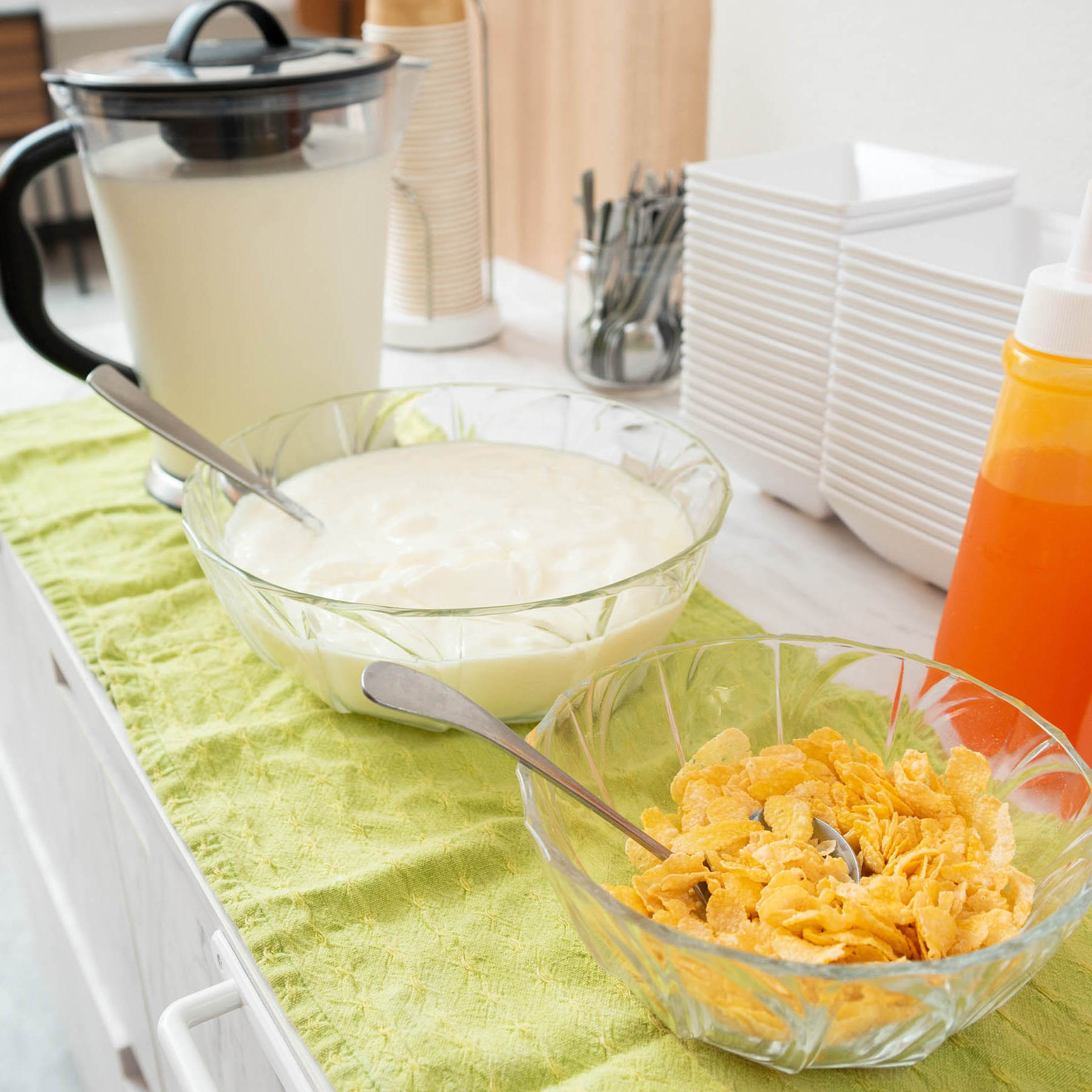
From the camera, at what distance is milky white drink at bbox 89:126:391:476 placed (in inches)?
27.6

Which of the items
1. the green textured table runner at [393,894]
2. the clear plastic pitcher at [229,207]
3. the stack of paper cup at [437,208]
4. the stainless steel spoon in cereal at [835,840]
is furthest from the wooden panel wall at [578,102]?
the stainless steel spoon in cereal at [835,840]

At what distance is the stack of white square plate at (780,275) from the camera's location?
69 cm

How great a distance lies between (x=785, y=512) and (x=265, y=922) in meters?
0.48

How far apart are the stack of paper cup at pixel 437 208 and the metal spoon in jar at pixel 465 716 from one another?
706 millimetres

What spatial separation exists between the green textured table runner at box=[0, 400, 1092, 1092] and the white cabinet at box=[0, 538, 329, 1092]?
14mm

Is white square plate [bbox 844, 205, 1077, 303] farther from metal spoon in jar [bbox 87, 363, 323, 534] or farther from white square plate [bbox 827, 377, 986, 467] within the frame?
metal spoon in jar [bbox 87, 363, 323, 534]

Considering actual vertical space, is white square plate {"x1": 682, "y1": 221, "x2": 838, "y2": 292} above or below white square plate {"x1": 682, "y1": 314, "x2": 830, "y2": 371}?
above

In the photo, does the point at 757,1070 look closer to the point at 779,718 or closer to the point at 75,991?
the point at 779,718

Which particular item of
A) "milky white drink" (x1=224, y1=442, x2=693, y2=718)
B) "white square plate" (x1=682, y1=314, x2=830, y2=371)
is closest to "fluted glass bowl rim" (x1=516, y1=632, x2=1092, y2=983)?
"milky white drink" (x1=224, y1=442, x2=693, y2=718)

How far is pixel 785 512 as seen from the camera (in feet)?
2.65

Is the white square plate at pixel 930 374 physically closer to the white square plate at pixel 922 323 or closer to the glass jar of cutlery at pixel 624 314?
the white square plate at pixel 922 323

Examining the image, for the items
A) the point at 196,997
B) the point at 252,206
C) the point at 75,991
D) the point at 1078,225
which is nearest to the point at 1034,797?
the point at 1078,225

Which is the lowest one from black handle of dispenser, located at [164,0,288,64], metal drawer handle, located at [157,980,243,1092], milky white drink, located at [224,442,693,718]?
metal drawer handle, located at [157,980,243,1092]

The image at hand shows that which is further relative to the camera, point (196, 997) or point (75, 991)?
point (75, 991)
